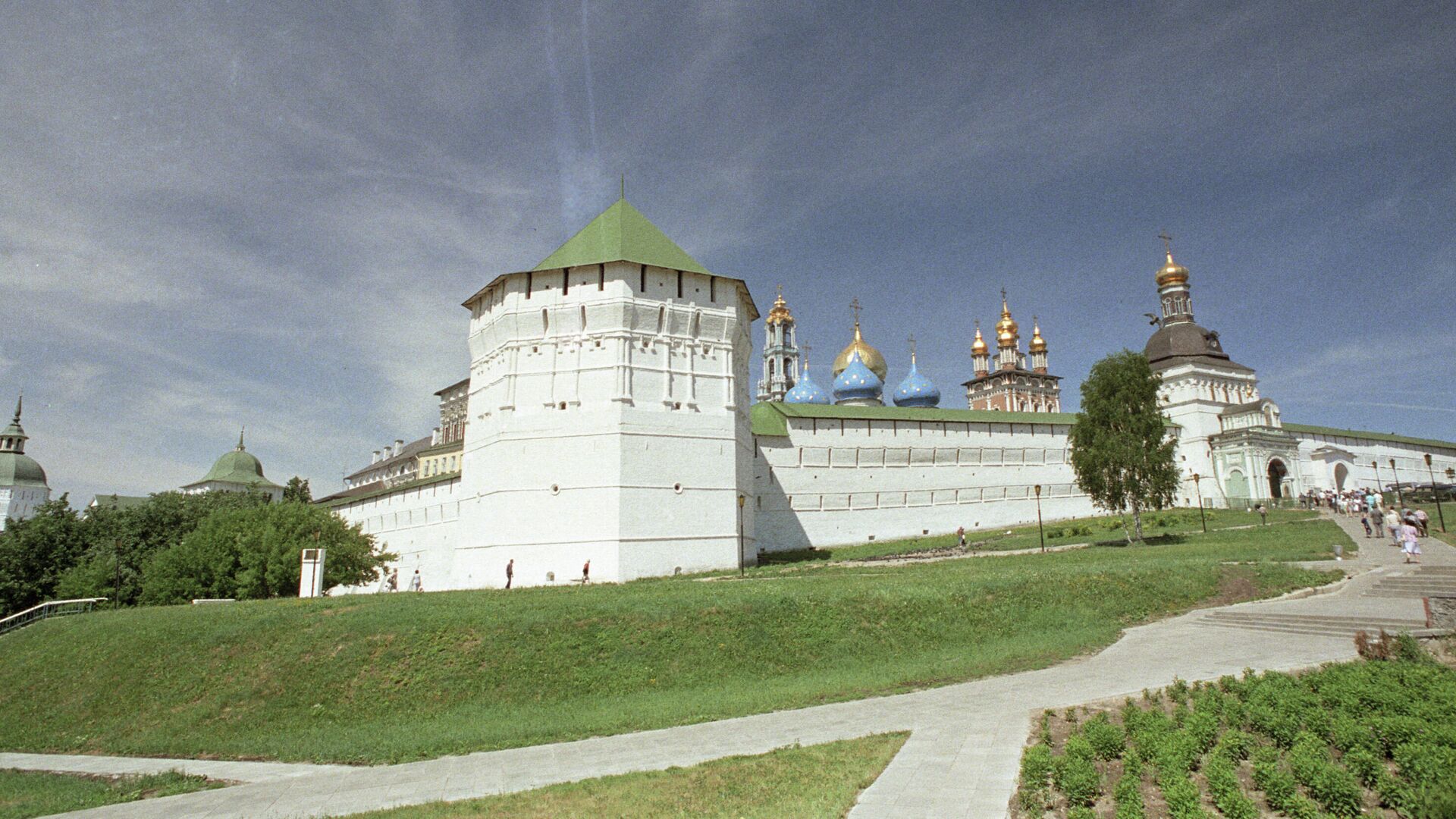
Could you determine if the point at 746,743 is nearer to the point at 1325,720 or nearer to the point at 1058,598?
the point at 1325,720

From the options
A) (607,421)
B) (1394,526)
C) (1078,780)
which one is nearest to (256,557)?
(607,421)

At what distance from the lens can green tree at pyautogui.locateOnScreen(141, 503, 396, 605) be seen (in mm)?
24438

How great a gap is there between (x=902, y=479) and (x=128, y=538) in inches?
1500

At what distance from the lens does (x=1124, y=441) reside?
28.9 meters

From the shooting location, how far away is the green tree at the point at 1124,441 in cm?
2842

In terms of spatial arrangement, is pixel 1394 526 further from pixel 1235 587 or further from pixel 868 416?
pixel 868 416

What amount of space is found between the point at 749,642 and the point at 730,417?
14267 mm

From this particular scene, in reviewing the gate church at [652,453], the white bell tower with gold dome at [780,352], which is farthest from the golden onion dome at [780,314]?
the gate church at [652,453]

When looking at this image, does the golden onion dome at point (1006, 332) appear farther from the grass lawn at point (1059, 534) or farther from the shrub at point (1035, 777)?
the shrub at point (1035, 777)

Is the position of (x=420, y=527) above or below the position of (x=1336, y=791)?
above

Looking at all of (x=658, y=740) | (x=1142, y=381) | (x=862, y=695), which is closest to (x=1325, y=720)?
(x=862, y=695)

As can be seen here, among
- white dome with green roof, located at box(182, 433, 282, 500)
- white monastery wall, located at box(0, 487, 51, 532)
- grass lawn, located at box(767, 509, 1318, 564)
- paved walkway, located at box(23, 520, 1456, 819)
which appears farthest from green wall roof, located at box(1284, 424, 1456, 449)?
white monastery wall, located at box(0, 487, 51, 532)

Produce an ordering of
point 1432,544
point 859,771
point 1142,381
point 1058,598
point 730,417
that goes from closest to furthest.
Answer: point 859,771, point 1058,598, point 1432,544, point 730,417, point 1142,381

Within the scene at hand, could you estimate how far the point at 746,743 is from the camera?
8305 mm
